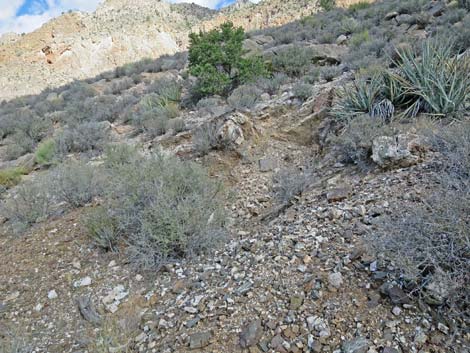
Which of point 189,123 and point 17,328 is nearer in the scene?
point 17,328

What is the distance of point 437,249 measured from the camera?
186 cm

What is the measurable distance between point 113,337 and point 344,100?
14.5ft

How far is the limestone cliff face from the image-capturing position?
2450cm

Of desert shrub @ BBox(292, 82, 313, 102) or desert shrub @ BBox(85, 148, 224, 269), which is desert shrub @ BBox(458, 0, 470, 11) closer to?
desert shrub @ BBox(292, 82, 313, 102)

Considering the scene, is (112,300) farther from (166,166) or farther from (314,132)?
(314,132)

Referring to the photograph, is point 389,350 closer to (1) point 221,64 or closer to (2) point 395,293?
(2) point 395,293

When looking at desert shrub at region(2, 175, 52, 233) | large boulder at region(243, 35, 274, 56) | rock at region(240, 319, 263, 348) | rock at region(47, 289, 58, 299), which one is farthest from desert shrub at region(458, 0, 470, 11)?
rock at region(47, 289, 58, 299)

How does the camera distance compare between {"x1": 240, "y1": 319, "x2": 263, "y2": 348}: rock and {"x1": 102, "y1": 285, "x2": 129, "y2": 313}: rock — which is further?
{"x1": 102, "y1": 285, "x2": 129, "y2": 313}: rock

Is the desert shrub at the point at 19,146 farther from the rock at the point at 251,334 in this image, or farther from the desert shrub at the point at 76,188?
the rock at the point at 251,334

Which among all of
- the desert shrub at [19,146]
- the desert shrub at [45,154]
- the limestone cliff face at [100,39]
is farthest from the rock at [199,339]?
the limestone cliff face at [100,39]

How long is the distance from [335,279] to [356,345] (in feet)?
1.64

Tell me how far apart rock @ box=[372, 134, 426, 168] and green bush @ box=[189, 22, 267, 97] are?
215 inches

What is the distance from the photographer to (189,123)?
23.0 feet

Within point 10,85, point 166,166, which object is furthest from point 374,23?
point 10,85
